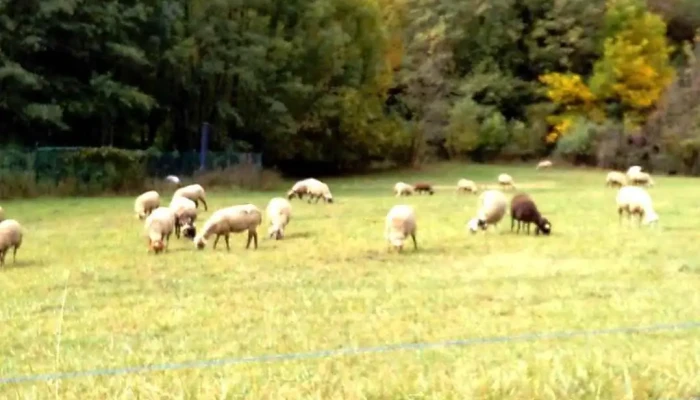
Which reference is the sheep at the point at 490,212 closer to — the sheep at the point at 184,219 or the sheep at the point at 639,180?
the sheep at the point at 184,219

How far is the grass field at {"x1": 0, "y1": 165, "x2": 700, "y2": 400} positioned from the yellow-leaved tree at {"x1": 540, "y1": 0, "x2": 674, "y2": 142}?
36.5 metres

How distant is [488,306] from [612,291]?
167 cm

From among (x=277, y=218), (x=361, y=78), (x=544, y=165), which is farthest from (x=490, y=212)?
(x=544, y=165)

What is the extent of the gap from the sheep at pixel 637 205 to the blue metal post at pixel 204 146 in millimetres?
17671

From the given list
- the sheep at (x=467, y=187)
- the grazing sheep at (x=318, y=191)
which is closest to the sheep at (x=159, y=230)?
the grazing sheep at (x=318, y=191)

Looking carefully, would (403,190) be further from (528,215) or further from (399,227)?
(399,227)

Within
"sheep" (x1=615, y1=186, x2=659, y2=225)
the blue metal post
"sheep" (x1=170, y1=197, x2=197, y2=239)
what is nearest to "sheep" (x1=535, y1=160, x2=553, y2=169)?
the blue metal post

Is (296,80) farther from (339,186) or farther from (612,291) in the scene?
(612,291)

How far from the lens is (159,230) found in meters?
15.8

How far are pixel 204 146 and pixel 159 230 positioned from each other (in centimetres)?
2069

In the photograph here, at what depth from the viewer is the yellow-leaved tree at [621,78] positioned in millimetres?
55438

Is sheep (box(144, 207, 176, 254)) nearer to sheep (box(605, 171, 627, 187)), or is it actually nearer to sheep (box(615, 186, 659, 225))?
sheep (box(615, 186, 659, 225))

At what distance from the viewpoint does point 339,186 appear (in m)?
37.8

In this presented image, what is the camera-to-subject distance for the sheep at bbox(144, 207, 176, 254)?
50.4 ft
